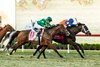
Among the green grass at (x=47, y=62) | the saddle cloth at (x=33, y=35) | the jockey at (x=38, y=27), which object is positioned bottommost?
the green grass at (x=47, y=62)

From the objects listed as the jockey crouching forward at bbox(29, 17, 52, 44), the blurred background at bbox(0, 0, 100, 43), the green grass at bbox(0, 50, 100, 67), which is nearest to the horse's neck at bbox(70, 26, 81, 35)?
the jockey crouching forward at bbox(29, 17, 52, 44)

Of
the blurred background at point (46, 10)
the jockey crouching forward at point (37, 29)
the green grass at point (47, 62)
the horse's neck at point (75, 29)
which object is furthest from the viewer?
the blurred background at point (46, 10)

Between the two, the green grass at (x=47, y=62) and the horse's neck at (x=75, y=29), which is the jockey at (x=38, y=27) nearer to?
the green grass at (x=47, y=62)

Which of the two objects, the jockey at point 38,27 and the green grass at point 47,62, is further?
the jockey at point 38,27

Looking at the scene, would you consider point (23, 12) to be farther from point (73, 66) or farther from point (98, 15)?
point (73, 66)

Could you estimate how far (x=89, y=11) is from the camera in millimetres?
30375

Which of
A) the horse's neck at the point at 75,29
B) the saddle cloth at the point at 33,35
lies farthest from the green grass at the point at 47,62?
the horse's neck at the point at 75,29

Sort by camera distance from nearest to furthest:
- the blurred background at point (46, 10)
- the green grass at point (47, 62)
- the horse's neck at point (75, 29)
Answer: the green grass at point (47, 62), the horse's neck at point (75, 29), the blurred background at point (46, 10)

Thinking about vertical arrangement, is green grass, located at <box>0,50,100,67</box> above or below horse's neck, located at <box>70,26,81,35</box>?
below

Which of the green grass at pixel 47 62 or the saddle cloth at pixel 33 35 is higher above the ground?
the saddle cloth at pixel 33 35

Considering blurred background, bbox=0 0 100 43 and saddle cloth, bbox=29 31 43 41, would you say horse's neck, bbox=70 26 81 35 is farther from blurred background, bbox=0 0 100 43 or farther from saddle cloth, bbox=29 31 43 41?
blurred background, bbox=0 0 100 43

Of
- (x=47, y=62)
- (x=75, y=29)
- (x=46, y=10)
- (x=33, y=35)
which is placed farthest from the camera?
(x=46, y=10)

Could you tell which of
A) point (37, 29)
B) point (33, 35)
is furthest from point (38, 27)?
point (33, 35)

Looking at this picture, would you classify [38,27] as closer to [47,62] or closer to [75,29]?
[75,29]
